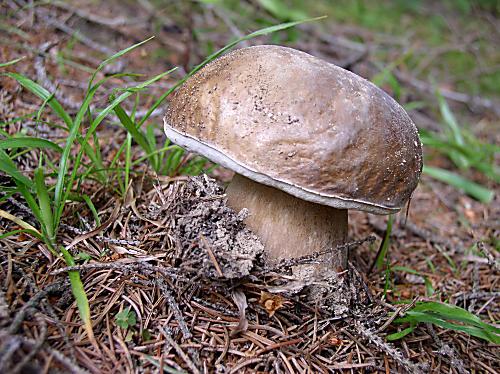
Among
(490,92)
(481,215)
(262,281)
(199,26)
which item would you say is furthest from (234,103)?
(490,92)

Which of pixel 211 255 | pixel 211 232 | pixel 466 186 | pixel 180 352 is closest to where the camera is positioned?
pixel 180 352

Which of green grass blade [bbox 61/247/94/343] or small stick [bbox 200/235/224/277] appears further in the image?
small stick [bbox 200/235/224/277]

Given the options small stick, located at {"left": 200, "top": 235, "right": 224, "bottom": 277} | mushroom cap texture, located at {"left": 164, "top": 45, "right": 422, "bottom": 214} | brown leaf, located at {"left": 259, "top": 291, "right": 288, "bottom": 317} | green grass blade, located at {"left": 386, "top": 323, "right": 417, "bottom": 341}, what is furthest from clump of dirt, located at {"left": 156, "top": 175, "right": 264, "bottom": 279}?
green grass blade, located at {"left": 386, "top": 323, "right": 417, "bottom": 341}

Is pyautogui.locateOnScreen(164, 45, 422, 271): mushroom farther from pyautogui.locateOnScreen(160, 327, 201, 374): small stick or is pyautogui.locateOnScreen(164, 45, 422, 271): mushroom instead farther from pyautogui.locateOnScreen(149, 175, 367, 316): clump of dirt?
pyautogui.locateOnScreen(160, 327, 201, 374): small stick

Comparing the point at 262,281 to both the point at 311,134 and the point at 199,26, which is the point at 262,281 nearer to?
the point at 311,134

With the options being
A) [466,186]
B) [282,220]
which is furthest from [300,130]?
[466,186]

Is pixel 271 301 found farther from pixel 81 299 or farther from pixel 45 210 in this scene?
pixel 45 210
